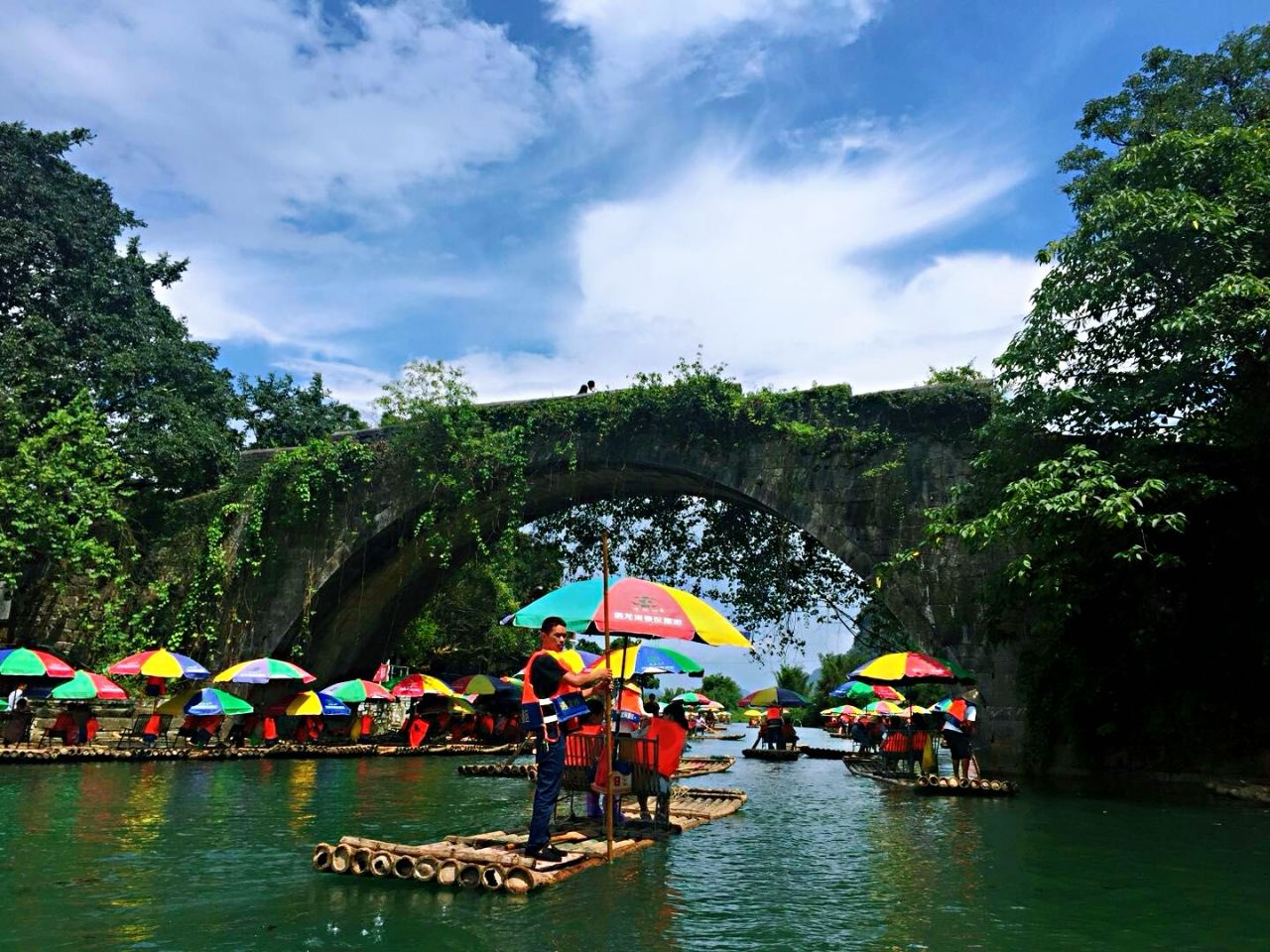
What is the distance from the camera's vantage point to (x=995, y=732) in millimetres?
14492

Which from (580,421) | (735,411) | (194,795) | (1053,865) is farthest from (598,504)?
(1053,865)

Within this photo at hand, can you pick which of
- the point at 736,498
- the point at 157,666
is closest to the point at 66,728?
the point at 157,666

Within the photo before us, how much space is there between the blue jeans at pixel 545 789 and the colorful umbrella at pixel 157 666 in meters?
13.0

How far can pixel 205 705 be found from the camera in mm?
16641

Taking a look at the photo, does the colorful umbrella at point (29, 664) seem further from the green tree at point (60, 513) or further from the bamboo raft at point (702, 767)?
the bamboo raft at point (702, 767)

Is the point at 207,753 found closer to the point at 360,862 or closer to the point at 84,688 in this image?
the point at 84,688

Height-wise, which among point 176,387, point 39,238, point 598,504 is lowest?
point 598,504

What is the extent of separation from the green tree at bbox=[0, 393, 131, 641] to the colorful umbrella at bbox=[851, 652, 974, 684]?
1509 cm

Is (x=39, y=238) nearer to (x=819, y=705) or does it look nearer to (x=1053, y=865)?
(x=1053, y=865)

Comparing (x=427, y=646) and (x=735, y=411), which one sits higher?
(x=735, y=411)

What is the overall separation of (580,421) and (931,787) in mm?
9254

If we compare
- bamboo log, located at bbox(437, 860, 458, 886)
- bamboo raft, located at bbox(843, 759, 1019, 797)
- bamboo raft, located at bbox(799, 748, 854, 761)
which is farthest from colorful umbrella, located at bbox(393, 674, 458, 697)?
bamboo log, located at bbox(437, 860, 458, 886)

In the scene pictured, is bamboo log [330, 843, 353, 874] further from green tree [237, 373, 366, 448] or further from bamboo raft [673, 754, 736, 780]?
green tree [237, 373, 366, 448]

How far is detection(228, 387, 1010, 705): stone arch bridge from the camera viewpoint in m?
15.5
